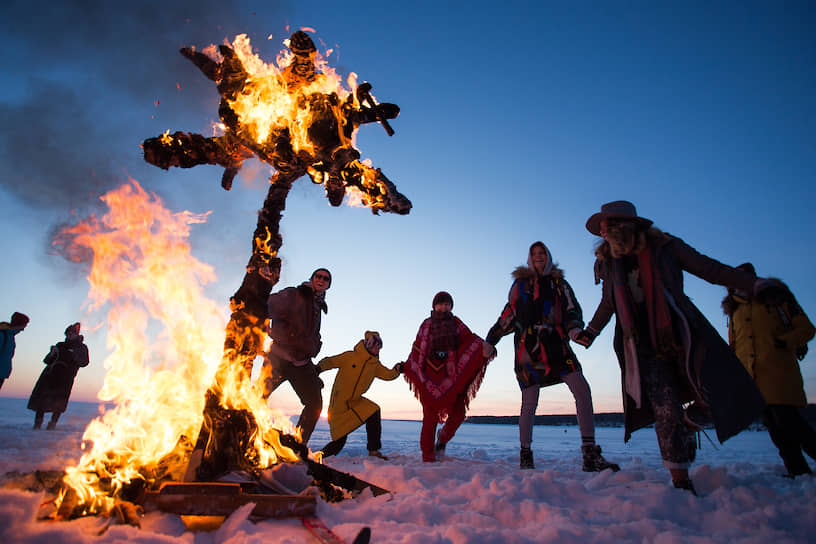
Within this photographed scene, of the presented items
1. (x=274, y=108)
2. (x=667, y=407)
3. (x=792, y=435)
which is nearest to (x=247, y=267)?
(x=274, y=108)

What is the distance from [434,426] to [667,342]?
3141 mm

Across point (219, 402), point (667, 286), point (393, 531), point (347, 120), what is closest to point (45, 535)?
point (219, 402)

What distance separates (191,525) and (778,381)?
519cm

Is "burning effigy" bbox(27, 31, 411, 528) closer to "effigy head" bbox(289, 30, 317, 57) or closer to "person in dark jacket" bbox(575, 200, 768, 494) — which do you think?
"effigy head" bbox(289, 30, 317, 57)

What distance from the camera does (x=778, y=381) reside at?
412 centimetres

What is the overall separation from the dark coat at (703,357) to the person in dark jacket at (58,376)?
1110 centimetres

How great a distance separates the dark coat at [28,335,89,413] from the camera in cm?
888

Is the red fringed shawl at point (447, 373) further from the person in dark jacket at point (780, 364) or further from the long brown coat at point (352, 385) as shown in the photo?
the person in dark jacket at point (780, 364)

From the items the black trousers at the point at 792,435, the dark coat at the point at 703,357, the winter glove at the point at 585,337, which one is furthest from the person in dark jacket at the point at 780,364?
the winter glove at the point at 585,337

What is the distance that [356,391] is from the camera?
6.32m

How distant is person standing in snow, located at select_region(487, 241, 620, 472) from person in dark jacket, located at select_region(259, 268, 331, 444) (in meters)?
2.33

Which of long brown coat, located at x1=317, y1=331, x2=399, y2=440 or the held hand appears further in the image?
long brown coat, located at x1=317, y1=331, x2=399, y2=440

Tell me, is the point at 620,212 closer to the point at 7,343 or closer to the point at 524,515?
the point at 524,515

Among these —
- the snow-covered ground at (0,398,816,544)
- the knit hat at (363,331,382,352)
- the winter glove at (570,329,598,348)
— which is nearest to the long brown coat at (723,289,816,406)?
the snow-covered ground at (0,398,816,544)
